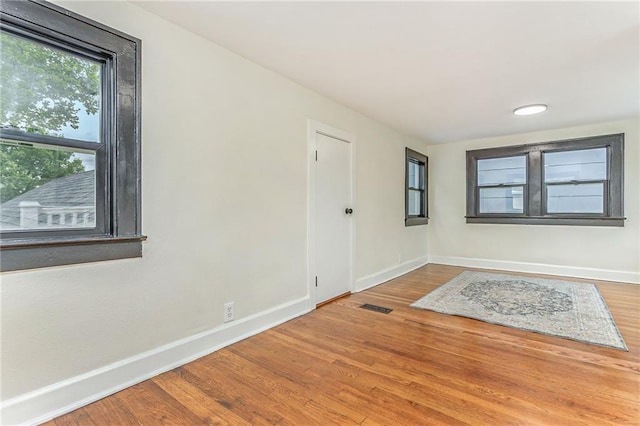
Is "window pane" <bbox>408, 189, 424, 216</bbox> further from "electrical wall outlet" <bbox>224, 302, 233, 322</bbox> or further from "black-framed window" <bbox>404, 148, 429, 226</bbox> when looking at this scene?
"electrical wall outlet" <bbox>224, 302, 233, 322</bbox>

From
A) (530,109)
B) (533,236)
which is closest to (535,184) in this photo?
(533,236)

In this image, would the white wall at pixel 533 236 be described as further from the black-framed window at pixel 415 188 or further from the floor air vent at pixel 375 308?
the floor air vent at pixel 375 308

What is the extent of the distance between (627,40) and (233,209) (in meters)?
3.18

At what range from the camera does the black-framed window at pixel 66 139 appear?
61.2 inches

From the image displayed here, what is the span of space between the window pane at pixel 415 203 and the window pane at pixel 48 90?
4.72 metres

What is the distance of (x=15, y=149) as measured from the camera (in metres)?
1.57

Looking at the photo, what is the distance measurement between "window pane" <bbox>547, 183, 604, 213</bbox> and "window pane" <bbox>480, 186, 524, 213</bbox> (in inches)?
16.0

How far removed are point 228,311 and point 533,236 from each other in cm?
503

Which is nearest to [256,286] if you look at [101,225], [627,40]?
[101,225]

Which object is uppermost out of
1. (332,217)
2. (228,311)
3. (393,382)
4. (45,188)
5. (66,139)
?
(66,139)

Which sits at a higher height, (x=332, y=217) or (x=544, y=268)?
(x=332, y=217)

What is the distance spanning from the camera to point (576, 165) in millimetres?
4816

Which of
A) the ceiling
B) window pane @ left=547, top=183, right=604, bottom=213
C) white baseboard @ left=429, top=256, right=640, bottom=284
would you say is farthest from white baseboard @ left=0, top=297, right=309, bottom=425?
window pane @ left=547, top=183, right=604, bottom=213

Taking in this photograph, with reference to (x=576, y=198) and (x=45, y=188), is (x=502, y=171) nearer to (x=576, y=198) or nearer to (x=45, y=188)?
(x=576, y=198)
